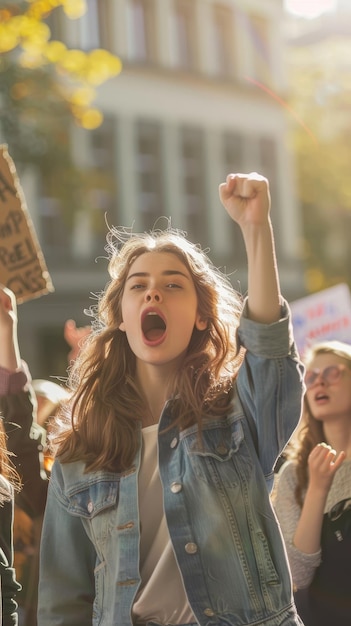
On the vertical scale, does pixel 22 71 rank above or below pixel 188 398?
above

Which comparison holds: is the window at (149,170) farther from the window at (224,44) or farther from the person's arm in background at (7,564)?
the person's arm in background at (7,564)

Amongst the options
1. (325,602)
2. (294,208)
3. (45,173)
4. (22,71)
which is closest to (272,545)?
(325,602)

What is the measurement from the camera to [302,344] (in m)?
6.34

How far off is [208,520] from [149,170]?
19.0m

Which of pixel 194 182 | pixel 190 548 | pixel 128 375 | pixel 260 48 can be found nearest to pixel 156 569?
pixel 190 548

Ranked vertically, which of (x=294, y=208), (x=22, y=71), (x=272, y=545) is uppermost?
(x=294, y=208)

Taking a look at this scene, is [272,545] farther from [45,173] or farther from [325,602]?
[45,173]

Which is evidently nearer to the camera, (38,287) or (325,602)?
(325,602)

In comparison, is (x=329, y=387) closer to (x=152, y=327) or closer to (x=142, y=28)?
(x=152, y=327)

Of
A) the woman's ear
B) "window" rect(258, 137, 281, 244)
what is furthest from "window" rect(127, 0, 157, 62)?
the woman's ear

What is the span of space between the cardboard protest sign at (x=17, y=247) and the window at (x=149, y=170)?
16.5 metres

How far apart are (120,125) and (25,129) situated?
7.03 metres

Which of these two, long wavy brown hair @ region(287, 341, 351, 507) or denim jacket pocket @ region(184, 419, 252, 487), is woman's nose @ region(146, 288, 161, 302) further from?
long wavy brown hair @ region(287, 341, 351, 507)

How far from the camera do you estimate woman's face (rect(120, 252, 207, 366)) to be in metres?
2.60
